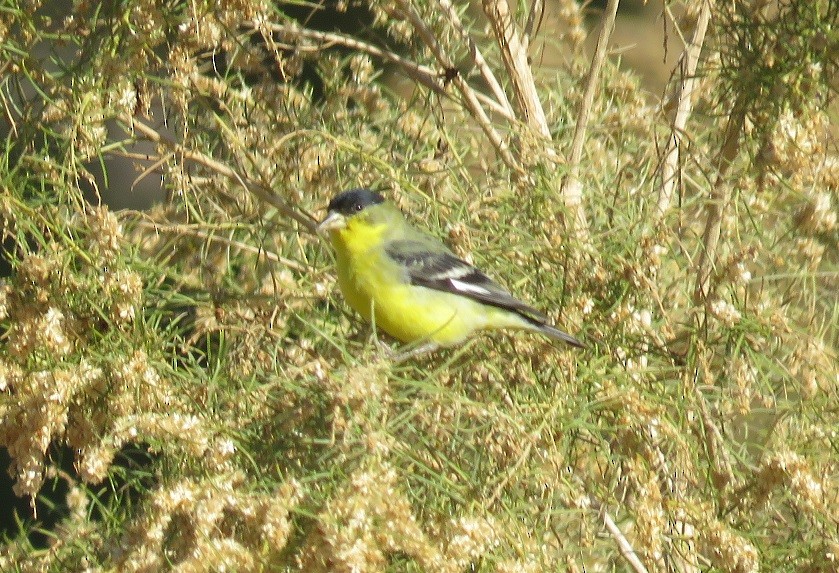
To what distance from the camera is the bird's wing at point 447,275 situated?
6.66 feet

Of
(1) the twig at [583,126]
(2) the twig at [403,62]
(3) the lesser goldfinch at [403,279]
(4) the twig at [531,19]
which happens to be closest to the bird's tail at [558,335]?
(3) the lesser goldfinch at [403,279]

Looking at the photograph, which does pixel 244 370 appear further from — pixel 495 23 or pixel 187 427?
pixel 495 23

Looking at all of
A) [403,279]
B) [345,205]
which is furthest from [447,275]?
[345,205]

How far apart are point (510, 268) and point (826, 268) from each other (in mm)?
716

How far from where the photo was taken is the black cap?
88.3 inches

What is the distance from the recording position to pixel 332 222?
7.54 feet

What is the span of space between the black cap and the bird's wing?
16 cm

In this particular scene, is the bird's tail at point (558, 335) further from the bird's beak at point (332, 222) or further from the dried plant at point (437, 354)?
the bird's beak at point (332, 222)

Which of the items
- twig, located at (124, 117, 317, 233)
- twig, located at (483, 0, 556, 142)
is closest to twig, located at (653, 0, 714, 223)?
twig, located at (483, 0, 556, 142)

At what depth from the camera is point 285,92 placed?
2.12 meters

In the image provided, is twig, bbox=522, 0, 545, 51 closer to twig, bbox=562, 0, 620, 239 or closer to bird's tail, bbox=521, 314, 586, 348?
twig, bbox=562, 0, 620, 239

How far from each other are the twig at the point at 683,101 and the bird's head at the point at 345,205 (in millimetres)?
560

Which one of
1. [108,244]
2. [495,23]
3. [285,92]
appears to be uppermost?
[495,23]

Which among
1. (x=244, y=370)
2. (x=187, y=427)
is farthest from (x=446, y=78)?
(x=187, y=427)
